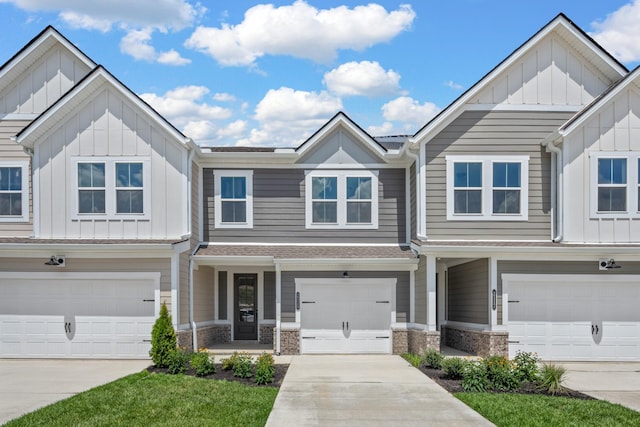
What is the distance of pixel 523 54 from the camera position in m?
17.6

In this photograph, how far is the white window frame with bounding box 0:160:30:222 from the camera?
1884 cm

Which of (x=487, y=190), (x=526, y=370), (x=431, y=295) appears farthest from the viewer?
(x=487, y=190)

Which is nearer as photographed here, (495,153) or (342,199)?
(495,153)

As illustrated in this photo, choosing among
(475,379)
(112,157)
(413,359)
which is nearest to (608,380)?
(475,379)

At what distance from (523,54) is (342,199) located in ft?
20.7

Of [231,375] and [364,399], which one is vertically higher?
[364,399]

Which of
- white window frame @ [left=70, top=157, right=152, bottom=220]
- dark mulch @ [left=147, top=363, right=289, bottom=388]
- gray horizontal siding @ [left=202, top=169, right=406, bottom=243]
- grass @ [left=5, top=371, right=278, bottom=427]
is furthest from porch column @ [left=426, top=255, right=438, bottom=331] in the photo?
white window frame @ [left=70, top=157, right=152, bottom=220]

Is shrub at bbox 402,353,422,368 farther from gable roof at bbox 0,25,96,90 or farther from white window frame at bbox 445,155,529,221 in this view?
gable roof at bbox 0,25,96,90

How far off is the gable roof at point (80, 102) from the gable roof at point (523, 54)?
6.48 metres

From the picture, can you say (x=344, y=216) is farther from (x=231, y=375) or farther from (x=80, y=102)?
(x=80, y=102)

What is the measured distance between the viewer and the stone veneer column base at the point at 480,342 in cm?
1669

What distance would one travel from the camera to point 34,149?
59.1 feet

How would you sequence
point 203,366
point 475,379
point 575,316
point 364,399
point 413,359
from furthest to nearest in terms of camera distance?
1. point 575,316
2. point 413,359
3. point 203,366
4. point 475,379
5. point 364,399

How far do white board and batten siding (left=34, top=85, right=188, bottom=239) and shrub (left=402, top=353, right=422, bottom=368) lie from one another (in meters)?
6.79
